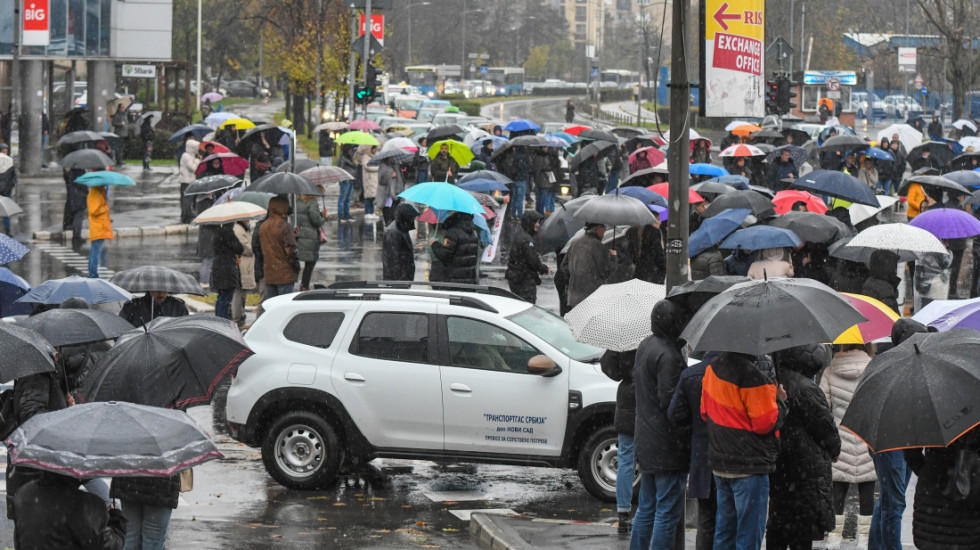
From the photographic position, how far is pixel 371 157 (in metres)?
28.5

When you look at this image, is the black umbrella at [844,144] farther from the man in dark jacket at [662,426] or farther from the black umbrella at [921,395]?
the black umbrella at [921,395]

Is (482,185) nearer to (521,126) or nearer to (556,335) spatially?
(556,335)

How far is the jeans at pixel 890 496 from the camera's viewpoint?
8.00 m

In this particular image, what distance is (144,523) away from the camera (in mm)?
6859

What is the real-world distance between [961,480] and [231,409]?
20.2 ft

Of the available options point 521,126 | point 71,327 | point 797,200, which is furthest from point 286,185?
point 521,126

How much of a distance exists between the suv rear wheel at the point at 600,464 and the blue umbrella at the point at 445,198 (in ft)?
14.1

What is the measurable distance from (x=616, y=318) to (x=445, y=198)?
5.43 m

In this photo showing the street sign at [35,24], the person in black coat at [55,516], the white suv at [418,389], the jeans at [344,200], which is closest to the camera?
the person in black coat at [55,516]

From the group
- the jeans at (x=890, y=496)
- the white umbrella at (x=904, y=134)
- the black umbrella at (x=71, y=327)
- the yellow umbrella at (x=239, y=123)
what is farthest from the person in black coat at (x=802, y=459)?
the white umbrella at (x=904, y=134)

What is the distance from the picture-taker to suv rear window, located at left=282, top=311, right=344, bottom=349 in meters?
10.7

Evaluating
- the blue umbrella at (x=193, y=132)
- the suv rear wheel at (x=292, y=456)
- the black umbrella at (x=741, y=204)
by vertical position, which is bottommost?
the suv rear wheel at (x=292, y=456)

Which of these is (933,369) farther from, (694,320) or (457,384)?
(457,384)

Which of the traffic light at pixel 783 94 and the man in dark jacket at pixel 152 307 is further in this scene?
the traffic light at pixel 783 94
